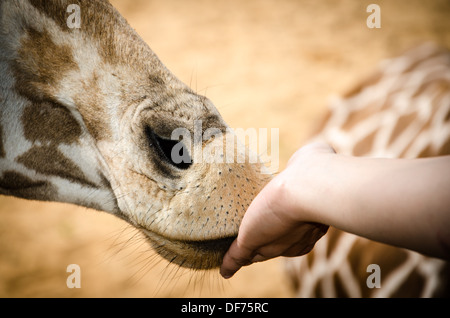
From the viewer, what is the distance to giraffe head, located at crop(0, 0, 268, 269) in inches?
37.6

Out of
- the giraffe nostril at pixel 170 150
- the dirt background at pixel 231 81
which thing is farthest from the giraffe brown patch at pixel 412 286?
the giraffe nostril at pixel 170 150

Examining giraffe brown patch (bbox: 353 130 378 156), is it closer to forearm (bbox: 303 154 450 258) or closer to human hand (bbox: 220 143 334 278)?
human hand (bbox: 220 143 334 278)

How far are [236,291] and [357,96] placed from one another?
1.46m

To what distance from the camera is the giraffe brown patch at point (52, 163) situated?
3.73 ft

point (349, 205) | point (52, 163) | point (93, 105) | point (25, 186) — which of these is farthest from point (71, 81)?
point (349, 205)

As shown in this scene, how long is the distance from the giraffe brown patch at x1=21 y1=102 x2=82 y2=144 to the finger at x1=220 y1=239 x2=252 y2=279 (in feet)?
1.72

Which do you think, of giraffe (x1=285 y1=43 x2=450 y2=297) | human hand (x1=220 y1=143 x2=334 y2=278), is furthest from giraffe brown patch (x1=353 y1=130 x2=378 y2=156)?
human hand (x1=220 y1=143 x2=334 y2=278)

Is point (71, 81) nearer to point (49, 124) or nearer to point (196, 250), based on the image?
point (49, 124)

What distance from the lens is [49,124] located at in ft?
3.63

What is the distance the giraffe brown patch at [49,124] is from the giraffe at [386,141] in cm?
118

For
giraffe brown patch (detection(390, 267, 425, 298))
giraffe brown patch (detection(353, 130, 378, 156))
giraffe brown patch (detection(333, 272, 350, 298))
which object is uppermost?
giraffe brown patch (detection(353, 130, 378, 156))

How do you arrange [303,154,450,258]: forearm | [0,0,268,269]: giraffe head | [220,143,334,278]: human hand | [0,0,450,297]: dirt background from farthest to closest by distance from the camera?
[0,0,450,297]: dirt background < [0,0,268,269]: giraffe head < [220,143,334,278]: human hand < [303,154,450,258]: forearm

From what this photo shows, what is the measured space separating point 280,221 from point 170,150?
33 centimetres

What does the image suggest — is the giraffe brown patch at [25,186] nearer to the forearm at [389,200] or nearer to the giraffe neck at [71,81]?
the giraffe neck at [71,81]
